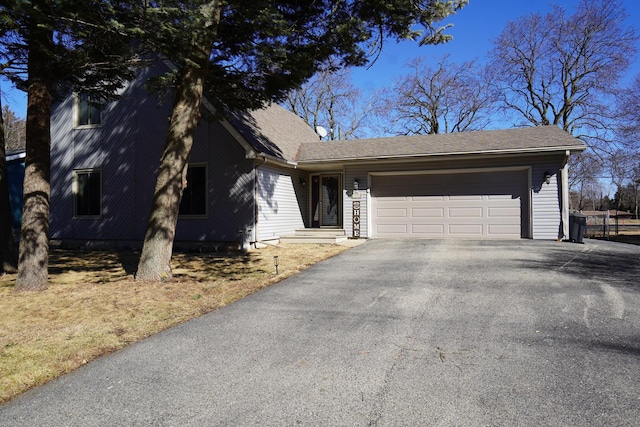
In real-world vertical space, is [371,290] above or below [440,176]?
below

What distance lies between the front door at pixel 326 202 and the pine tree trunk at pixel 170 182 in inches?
355

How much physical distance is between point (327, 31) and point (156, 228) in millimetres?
5205

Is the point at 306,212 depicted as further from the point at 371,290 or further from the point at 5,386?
the point at 5,386

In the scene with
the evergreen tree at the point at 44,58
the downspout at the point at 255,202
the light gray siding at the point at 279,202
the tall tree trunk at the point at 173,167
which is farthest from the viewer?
the light gray siding at the point at 279,202

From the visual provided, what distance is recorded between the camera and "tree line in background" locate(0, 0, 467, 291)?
22.0ft

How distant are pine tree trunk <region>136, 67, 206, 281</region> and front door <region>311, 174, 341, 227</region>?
903 centimetres

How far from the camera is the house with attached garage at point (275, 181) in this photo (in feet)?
42.4

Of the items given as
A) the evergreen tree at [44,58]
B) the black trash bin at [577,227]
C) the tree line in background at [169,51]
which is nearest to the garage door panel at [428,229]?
the black trash bin at [577,227]

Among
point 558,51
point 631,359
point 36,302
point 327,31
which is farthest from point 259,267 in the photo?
point 558,51

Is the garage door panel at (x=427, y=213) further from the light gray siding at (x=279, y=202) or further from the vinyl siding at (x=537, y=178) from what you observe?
the light gray siding at (x=279, y=202)

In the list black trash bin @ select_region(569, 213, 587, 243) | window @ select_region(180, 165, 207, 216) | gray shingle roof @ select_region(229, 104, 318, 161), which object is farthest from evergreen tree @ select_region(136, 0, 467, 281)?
black trash bin @ select_region(569, 213, 587, 243)

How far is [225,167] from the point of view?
1305cm

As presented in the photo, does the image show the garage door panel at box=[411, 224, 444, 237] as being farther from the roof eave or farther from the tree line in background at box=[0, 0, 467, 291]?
the tree line in background at box=[0, 0, 467, 291]

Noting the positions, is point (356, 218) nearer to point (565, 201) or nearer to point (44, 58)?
point (565, 201)
